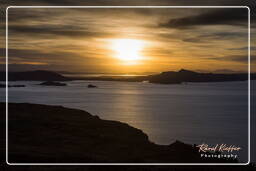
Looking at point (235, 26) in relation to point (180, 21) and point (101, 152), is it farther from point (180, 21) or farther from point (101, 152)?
point (101, 152)

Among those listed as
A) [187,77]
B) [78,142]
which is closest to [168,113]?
[187,77]

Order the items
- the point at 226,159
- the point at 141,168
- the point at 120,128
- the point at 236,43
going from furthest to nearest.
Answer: the point at 236,43, the point at 120,128, the point at 226,159, the point at 141,168

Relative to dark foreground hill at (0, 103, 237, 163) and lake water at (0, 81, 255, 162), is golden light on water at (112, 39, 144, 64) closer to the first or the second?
dark foreground hill at (0, 103, 237, 163)

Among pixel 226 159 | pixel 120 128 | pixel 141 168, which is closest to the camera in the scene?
pixel 141 168

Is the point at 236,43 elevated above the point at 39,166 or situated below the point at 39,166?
above

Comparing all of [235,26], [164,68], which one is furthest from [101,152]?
[235,26]

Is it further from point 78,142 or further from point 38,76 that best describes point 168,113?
point 78,142

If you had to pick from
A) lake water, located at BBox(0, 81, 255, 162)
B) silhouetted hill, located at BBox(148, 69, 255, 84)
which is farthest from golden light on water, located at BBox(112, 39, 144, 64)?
lake water, located at BBox(0, 81, 255, 162)
